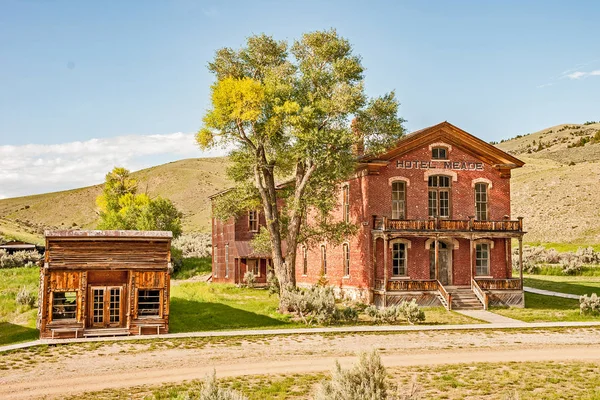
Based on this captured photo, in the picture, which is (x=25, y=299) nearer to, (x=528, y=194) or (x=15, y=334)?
(x=15, y=334)

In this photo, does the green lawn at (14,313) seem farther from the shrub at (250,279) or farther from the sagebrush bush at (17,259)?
the shrub at (250,279)

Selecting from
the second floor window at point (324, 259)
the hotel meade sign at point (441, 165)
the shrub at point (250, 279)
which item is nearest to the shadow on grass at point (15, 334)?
the shrub at point (250, 279)

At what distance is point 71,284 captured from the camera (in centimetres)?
2575

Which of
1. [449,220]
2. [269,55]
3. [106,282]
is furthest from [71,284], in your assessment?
[449,220]

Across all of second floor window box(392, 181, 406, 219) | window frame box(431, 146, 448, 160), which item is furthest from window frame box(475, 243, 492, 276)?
window frame box(431, 146, 448, 160)

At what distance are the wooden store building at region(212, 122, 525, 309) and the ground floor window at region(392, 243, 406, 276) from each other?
56mm

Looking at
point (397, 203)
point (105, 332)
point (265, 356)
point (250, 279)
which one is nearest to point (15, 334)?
point (105, 332)

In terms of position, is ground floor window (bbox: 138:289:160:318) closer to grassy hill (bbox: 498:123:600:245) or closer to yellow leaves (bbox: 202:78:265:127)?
yellow leaves (bbox: 202:78:265:127)

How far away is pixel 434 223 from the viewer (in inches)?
1432

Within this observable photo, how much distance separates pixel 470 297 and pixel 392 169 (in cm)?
825

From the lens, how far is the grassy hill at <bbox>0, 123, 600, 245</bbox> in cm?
7700

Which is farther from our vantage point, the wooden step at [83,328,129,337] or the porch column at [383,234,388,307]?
the porch column at [383,234,388,307]

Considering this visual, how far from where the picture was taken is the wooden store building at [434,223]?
36.2 m

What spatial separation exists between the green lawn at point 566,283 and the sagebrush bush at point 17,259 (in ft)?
131
